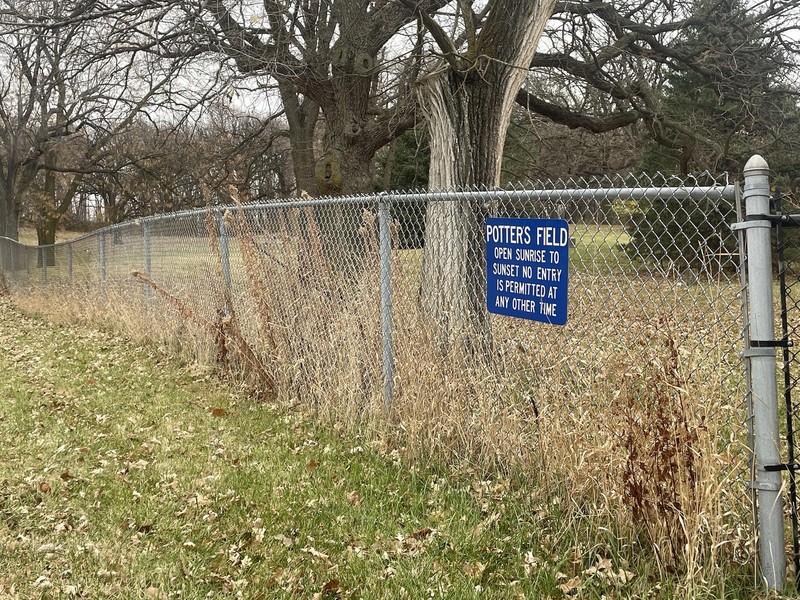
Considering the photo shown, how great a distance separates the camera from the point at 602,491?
329cm

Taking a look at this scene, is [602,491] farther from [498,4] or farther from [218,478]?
[498,4]

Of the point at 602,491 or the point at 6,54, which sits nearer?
the point at 602,491

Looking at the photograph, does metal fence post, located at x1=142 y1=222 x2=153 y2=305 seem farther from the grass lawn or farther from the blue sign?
the blue sign

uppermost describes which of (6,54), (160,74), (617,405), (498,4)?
(6,54)

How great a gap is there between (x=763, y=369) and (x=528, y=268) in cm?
136

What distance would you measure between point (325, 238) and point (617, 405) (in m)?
3.51

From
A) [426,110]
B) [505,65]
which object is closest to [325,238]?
[426,110]

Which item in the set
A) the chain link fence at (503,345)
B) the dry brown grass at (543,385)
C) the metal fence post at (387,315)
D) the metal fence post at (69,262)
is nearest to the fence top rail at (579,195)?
the chain link fence at (503,345)

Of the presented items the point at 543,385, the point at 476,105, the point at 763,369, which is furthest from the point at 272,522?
the point at 476,105

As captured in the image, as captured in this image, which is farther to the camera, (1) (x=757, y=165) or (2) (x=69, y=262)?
(2) (x=69, y=262)

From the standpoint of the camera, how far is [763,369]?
2.71m

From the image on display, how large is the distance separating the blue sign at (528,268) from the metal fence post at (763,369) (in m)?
0.96

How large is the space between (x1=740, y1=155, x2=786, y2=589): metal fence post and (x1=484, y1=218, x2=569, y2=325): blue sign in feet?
3.14

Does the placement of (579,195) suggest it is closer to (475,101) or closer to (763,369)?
(763,369)
